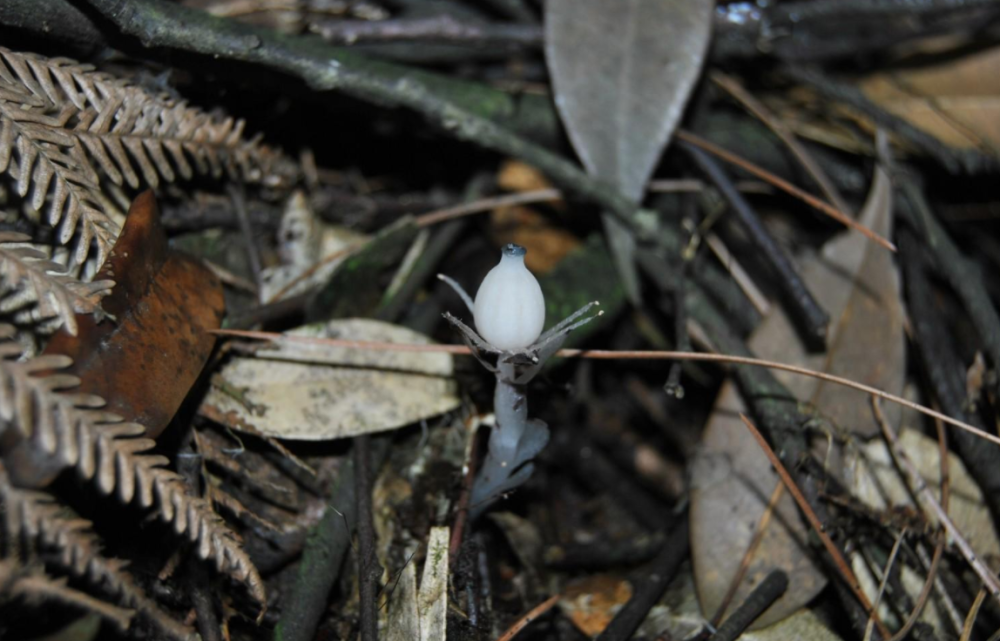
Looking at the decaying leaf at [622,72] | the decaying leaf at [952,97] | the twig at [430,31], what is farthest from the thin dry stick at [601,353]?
the decaying leaf at [952,97]

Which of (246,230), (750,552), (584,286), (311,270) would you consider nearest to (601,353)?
(584,286)

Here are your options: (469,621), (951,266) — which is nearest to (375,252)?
(469,621)

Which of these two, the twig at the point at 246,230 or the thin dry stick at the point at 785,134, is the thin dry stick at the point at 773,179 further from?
the twig at the point at 246,230

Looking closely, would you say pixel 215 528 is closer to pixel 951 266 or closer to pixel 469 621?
pixel 469 621

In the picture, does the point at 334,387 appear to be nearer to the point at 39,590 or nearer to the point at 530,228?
the point at 39,590

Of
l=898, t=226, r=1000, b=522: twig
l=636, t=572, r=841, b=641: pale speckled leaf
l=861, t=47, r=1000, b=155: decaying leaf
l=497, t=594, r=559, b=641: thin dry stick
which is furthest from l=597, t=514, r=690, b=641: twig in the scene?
l=861, t=47, r=1000, b=155: decaying leaf

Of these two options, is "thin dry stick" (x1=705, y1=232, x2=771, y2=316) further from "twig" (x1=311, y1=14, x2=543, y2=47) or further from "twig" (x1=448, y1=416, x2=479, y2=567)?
"twig" (x1=448, y1=416, x2=479, y2=567)
